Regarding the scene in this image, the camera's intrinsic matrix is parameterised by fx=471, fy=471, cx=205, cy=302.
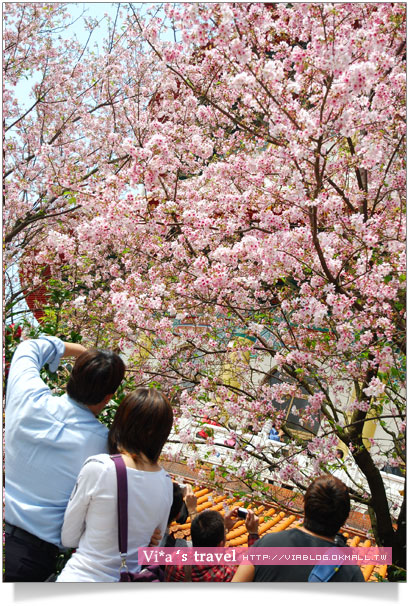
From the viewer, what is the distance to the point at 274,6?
2377 mm

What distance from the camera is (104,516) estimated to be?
3.83ft

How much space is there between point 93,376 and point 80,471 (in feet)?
0.83

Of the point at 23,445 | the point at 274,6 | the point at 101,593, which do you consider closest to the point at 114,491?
the point at 23,445

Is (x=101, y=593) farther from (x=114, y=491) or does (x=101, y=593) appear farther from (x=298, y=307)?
(x=298, y=307)

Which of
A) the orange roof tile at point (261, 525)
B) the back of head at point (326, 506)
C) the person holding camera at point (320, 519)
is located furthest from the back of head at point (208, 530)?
the back of head at point (326, 506)

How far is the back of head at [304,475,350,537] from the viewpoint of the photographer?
4.65 feet

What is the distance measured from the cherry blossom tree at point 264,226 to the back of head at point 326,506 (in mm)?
569

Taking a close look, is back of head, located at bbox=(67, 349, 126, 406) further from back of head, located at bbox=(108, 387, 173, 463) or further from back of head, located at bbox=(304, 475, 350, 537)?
back of head, located at bbox=(304, 475, 350, 537)

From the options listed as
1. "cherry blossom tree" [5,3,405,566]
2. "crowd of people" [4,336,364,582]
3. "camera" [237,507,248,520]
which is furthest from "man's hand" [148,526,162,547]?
"camera" [237,507,248,520]

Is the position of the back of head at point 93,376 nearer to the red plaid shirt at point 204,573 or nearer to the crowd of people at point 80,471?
the crowd of people at point 80,471

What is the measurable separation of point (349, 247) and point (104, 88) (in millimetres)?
2686

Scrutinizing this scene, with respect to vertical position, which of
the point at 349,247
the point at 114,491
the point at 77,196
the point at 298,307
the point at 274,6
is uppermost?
the point at 274,6

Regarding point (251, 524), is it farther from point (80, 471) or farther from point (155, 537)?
point (80, 471)

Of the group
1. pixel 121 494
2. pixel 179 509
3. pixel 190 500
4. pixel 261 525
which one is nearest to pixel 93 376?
pixel 121 494
